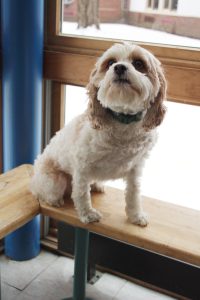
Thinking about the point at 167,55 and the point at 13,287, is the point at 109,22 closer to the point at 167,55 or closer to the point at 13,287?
the point at 167,55

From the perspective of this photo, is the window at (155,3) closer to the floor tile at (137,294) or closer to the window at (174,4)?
the window at (174,4)

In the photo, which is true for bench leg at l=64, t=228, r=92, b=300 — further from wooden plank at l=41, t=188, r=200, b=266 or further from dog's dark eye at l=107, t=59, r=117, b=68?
dog's dark eye at l=107, t=59, r=117, b=68

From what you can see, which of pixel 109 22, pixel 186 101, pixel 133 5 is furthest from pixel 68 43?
pixel 186 101

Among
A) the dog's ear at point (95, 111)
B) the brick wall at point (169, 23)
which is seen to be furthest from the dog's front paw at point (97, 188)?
the brick wall at point (169, 23)

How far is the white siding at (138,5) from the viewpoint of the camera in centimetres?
180

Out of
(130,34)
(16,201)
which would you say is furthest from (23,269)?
(130,34)

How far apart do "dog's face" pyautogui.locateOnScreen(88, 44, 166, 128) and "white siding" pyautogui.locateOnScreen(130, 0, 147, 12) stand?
1.96ft

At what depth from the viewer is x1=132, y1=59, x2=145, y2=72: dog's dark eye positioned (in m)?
1.28

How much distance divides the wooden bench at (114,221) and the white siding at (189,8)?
31.1 inches

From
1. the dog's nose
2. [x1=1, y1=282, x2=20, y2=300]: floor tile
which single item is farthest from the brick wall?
[x1=1, y1=282, x2=20, y2=300]: floor tile

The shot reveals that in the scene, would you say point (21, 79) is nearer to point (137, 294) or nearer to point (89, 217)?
point (89, 217)

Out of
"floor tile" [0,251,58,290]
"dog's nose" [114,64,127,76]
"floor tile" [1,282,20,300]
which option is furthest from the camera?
"floor tile" [0,251,58,290]

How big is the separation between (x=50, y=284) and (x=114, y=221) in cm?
82

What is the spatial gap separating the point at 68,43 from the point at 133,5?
350 mm
